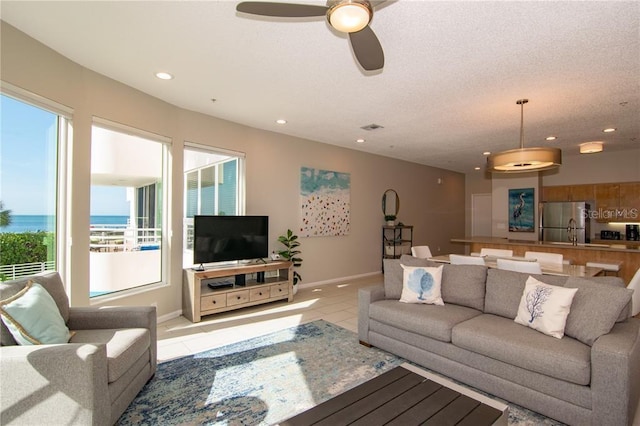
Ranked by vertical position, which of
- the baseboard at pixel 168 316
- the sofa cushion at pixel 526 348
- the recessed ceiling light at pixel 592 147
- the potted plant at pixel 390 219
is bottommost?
the baseboard at pixel 168 316

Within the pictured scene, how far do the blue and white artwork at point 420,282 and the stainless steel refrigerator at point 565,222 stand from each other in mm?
5583

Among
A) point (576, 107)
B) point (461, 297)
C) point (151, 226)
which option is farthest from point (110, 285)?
point (576, 107)

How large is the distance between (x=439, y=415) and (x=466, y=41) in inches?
107

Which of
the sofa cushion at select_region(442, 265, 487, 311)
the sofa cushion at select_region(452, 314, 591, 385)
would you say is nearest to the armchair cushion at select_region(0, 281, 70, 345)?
the sofa cushion at select_region(452, 314, 591, 385)

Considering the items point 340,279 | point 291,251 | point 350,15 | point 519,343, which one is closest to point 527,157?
point 519,343

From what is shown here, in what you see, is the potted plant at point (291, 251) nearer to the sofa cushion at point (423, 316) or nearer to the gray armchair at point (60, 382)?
the sofa cushion at point (423, 316)

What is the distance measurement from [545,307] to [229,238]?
3.74m

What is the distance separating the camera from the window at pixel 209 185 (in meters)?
4.57

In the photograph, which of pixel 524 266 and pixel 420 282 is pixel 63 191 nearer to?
pixel 420 282

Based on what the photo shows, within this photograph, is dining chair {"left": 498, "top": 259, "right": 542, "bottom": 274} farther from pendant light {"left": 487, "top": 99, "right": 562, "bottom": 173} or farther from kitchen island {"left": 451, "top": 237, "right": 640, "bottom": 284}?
kitchen island {"left": 451, "top": 237, "right": 640, "bottom": 284}

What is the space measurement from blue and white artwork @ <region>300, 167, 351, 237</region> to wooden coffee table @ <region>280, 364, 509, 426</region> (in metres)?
4.11

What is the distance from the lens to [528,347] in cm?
225

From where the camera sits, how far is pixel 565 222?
7172 mm

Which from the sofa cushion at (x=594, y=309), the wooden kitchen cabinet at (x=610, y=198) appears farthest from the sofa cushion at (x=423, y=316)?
the wooden kitchen cabinet at (x=610, y=198)
